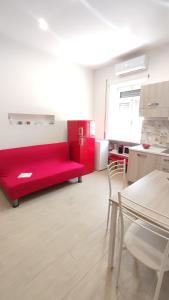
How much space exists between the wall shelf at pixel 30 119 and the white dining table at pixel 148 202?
8.46 ft

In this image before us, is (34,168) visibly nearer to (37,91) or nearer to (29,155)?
(29,155)

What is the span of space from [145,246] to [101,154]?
9.26ft

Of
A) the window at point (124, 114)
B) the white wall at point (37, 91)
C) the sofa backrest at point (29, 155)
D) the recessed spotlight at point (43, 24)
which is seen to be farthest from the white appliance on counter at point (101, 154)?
the recessed spotlight at point (43, 24)

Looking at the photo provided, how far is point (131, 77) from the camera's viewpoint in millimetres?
3490

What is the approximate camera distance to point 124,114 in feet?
13.2

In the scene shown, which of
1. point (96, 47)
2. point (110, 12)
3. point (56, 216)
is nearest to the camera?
point (110, 12)

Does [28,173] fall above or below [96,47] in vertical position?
below

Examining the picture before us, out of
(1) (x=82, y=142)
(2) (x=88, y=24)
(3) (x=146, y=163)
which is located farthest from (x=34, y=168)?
(2) (x=88, y=24)

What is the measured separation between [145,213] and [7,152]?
8.27 ft

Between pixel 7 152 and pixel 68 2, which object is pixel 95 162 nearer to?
pixel 7 152

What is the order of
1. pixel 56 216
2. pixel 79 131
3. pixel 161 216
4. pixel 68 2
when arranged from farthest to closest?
pixel 79 131 < pixel 56 216 < pixel 68 2 < pixel 161 216

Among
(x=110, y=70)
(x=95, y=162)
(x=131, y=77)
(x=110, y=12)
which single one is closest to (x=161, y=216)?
(x=110, y=12)

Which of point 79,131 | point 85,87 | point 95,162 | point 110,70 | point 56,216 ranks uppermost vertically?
point 110,70

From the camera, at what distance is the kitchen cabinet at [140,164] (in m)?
2.74
